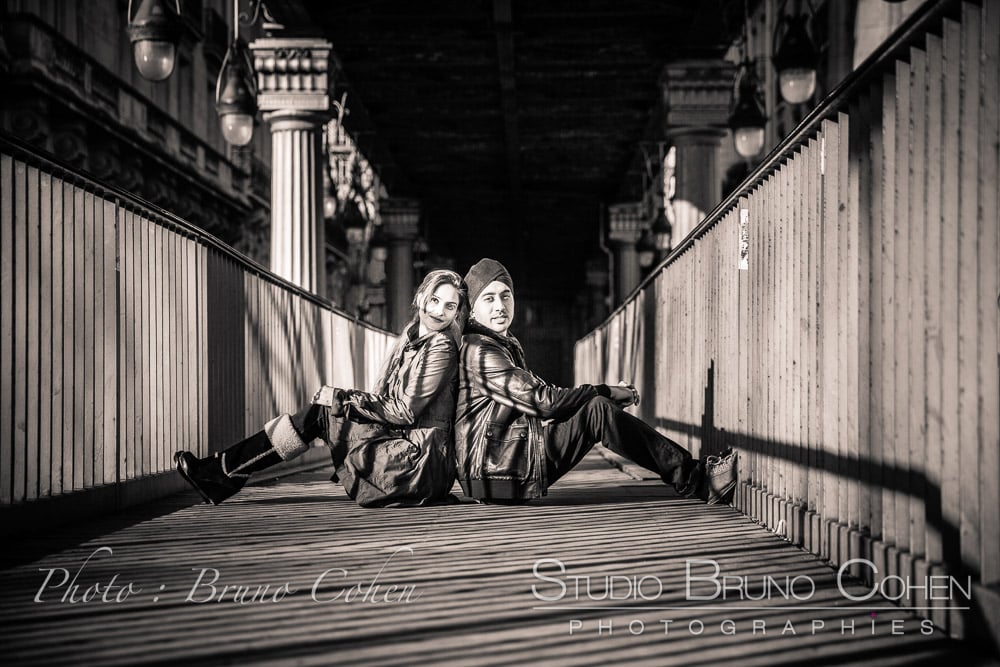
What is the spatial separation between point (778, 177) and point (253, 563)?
280 cm

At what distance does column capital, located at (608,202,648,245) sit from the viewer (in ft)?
94.4

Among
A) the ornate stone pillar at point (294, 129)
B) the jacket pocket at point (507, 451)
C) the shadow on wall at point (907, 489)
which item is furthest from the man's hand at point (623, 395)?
the ornate stone pillar at point (294, 129)

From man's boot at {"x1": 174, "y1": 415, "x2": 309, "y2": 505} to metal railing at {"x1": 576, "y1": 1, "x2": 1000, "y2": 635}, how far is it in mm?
2326

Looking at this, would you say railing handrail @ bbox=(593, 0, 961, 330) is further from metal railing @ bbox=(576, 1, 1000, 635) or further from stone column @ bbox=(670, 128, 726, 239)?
stone column @ bbox=(670, 128, 726, 239)

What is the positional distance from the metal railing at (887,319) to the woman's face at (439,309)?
157 centimetres

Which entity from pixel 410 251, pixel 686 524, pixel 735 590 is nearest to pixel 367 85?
pixel 410 251

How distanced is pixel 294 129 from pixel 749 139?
5.10 metres

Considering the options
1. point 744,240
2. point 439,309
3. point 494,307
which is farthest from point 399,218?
point 744,240

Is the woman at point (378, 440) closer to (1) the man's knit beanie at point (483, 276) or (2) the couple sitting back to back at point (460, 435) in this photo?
(2) the couple sitting back to back at point (460, 435)

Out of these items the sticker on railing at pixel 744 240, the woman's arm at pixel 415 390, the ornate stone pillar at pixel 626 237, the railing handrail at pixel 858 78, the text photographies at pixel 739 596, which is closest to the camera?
the text photographies at pixel 739 596

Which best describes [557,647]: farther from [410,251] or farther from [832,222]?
[410,251]

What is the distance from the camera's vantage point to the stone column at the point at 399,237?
27.6 meters

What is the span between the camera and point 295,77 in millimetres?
13945

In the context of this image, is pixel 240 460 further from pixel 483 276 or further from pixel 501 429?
Answer: pixel 483 276
